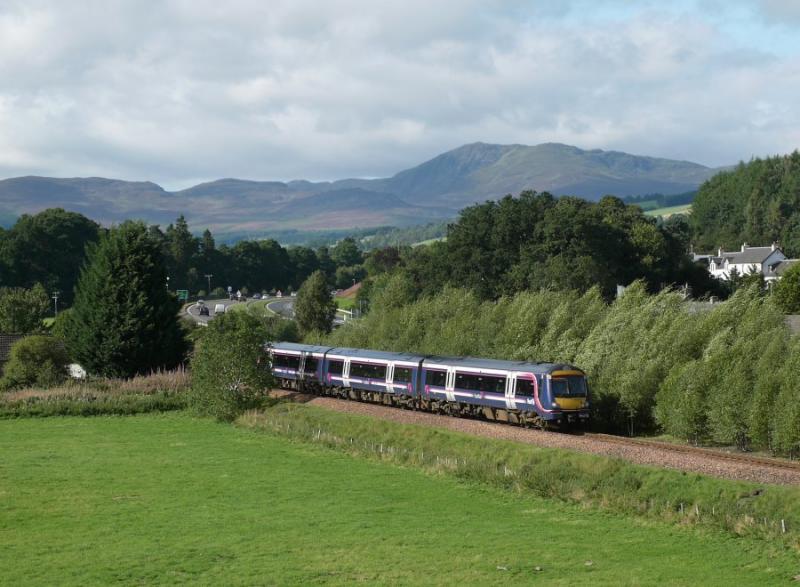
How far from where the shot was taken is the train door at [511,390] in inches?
1513

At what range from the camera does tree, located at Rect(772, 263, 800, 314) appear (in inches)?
2613

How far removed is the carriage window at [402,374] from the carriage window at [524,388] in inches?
315

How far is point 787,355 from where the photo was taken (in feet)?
110

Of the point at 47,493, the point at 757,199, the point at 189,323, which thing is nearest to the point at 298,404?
the point at 47,493

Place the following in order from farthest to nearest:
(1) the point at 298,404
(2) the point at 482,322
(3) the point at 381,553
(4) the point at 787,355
→ 1. (2) the point at 482,322
2. (1) the point at 298,404
3. (4) the point at 787,355
4. (3) the point at 381,553

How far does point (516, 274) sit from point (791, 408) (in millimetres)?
45920

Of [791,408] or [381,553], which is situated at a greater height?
[791,408]

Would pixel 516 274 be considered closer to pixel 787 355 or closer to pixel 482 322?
pixel 482 322

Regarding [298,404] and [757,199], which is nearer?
[298,404]

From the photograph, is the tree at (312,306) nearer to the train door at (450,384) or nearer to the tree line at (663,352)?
the tree line at (663,352)

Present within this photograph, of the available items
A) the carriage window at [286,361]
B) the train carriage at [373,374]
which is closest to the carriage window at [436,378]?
the train carriage at [373,374]

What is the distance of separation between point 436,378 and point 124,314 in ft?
80.4

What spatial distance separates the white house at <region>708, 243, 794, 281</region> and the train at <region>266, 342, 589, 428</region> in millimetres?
78945

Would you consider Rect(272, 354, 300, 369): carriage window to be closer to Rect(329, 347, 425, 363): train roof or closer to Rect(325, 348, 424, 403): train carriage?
Rect(325, 348, 424, 403): train carriage
